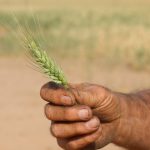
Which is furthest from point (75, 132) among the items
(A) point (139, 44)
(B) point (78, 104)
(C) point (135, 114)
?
(A) point (139, 44)

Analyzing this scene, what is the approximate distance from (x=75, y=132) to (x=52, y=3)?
54.2 metres

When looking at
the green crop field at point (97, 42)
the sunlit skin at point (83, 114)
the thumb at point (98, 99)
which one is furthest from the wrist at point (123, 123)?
the green crop field at point (97, 42)

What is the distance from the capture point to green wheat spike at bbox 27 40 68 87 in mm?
2752

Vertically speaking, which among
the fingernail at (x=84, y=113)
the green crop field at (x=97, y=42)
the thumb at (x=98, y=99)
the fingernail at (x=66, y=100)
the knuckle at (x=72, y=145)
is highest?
the green crop field at (x=97, y=42)

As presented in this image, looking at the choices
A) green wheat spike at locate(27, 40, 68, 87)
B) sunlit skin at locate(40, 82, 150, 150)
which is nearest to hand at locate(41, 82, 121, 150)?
sunlit skin at locate(40, 82, 150, 150)

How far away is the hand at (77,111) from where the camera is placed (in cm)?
297

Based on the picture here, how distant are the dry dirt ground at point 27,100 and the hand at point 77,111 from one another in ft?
19.6

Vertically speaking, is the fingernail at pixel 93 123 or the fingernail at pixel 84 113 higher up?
the fingernail at pixel 84 113

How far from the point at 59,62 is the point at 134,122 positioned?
147 centimetres

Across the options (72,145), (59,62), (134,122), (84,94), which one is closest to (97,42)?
(59,62)

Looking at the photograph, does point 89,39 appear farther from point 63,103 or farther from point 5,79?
point 63,103

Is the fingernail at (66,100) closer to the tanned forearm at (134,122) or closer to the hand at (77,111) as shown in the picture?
the hand at (77,111)

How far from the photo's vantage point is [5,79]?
16297 millimetres

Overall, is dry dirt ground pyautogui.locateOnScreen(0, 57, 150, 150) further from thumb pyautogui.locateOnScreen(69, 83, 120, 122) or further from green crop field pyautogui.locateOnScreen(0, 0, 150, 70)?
thumb pyautogui.locateOnScreen(69, 83, 120, 122)
